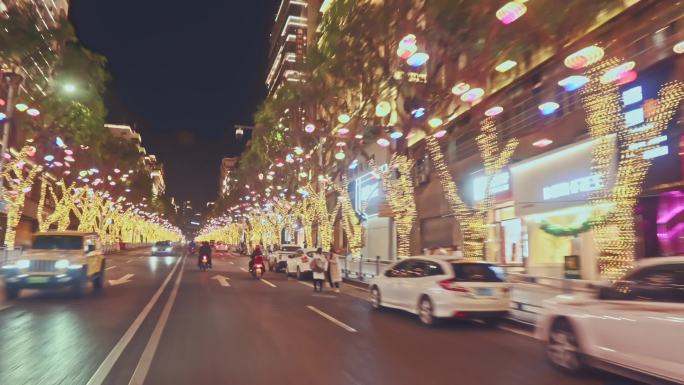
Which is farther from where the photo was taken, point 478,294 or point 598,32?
point 598,32

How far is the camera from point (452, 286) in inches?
447

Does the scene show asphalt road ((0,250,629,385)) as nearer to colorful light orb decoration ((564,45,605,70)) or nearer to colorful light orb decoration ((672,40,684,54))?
colorful light orb decoration ((564,45,605,70))

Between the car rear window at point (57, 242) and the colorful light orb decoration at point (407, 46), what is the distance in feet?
36.7

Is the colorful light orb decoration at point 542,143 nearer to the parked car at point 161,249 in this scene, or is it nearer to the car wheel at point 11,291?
the car wheel at point 11,291

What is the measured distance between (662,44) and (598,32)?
1.70 metres

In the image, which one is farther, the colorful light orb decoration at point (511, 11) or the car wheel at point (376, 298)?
the car wheel at point (376, 298)

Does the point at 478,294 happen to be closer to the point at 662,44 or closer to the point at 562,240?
the point at 662,44

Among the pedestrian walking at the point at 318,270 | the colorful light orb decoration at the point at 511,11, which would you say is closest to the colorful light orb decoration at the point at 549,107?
the colorful light orb decoration at the point at 511,11

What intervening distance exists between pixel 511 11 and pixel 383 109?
9.44 meters

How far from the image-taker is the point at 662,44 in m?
15.5

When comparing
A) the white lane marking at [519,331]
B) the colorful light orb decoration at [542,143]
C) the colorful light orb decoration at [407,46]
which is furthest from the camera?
the colorful light orb decoration at [542,143]

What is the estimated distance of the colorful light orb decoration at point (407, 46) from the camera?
16.2 metres

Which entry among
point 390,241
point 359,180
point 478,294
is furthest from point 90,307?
point 359,180

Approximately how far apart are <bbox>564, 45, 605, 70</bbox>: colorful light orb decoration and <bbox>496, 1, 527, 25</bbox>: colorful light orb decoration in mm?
1756
